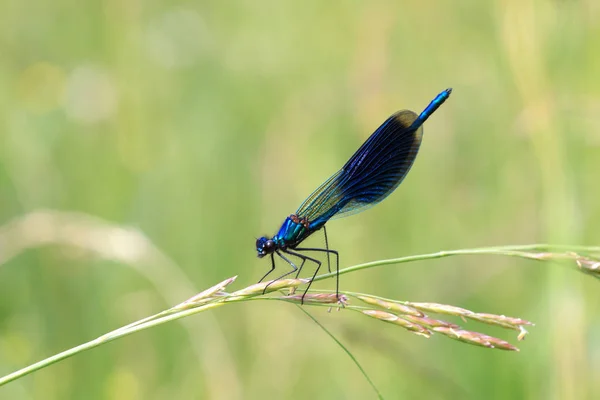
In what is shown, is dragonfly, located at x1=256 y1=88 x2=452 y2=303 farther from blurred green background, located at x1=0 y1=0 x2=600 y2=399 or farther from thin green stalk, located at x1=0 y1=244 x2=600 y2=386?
thin green stalk, located at x1=0 y1=244 x2=600 y2=386

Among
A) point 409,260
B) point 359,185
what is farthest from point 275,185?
point 409,260

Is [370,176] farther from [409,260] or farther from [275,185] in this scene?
[275,185]

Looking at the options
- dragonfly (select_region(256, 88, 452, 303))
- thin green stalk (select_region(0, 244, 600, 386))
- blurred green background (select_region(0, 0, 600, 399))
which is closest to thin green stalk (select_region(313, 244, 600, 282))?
thin green stalk (select_region(0, 244, 600, 386))

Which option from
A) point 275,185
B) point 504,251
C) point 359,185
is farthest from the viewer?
point 275,185

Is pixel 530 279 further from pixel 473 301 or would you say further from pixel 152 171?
pixel 152 171

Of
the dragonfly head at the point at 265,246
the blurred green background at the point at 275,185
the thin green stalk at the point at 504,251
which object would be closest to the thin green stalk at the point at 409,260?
the thin green stalk at the point at 504,251
